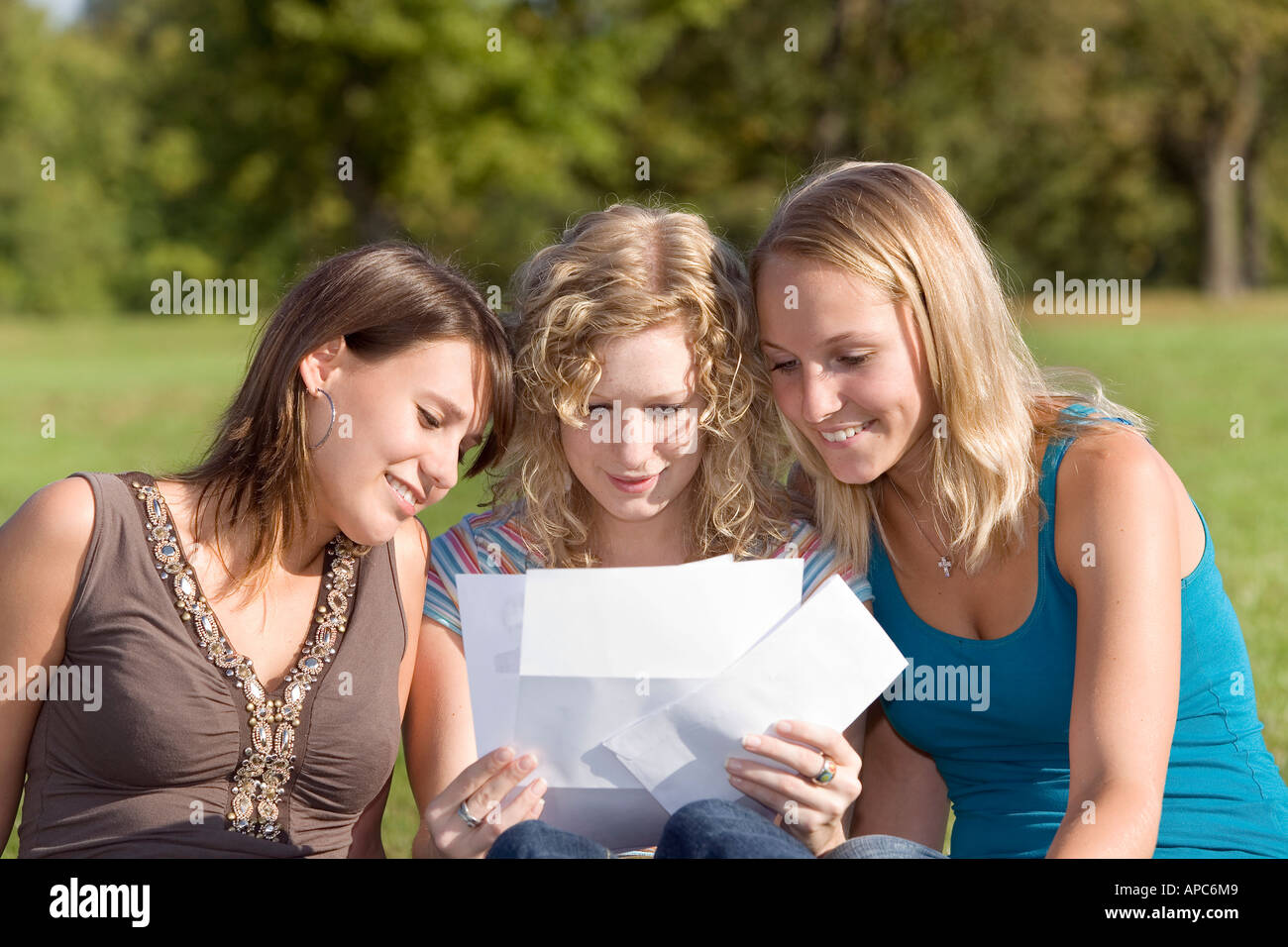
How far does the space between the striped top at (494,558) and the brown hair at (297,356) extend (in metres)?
0.33

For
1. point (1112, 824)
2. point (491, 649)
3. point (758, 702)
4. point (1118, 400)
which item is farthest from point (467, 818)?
point (1118, 400)

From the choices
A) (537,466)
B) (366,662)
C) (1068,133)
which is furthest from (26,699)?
(1068,133)

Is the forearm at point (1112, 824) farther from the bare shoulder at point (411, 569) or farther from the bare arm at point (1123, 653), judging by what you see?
the bare shoulder at point (411, 569)

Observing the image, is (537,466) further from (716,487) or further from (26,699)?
(26,699)

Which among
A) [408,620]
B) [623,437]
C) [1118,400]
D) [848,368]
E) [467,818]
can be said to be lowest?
[467,818]

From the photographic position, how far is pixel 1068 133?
1299 inches

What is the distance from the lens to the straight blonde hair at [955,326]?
2.64 meters

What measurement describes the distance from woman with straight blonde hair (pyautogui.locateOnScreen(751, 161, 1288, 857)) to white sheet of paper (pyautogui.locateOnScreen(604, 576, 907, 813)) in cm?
28

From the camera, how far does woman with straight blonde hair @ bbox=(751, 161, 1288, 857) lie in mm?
2562

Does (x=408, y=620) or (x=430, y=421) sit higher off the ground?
(x=430, y=421)

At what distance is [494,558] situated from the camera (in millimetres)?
2912

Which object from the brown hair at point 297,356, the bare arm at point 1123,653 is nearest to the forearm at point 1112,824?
the bare arm at point 1123,653

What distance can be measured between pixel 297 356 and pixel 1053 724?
1712mm

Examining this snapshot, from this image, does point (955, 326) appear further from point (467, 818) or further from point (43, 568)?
point (43, 568)
